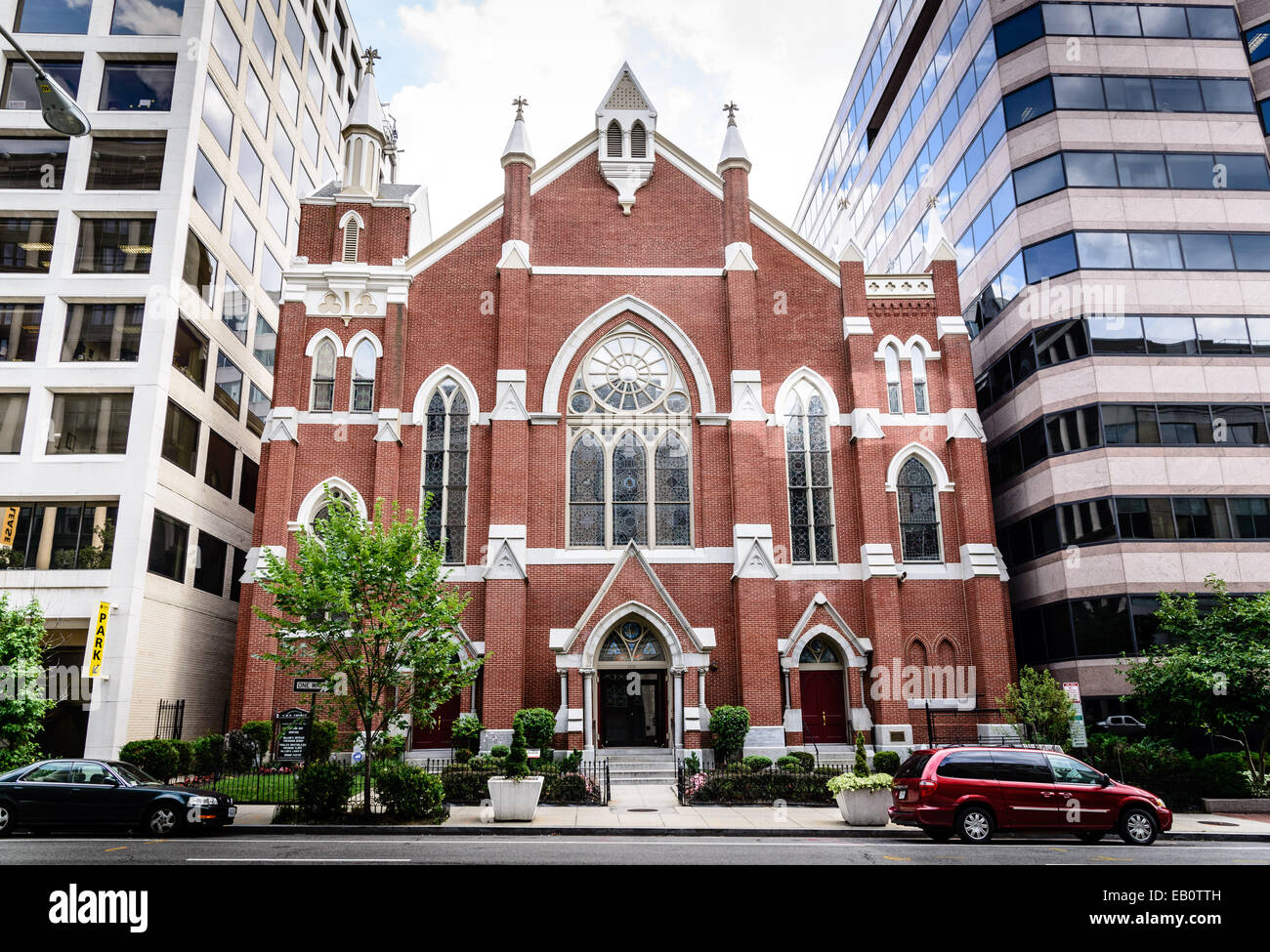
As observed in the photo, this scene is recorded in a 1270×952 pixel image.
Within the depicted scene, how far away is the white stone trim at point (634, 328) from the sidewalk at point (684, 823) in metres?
13.7

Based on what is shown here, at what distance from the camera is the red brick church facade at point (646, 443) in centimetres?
2669

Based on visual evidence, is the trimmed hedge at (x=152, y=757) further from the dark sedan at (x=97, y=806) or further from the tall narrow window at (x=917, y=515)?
the tall narrow window at (x=917, y=515)

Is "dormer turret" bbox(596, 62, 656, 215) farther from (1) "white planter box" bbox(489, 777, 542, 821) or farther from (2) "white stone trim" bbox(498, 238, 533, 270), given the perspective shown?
(1) "white planter box" bbox(489, 777, 542, 821)

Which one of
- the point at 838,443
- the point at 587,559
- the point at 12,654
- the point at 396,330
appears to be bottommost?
the point at 12,654

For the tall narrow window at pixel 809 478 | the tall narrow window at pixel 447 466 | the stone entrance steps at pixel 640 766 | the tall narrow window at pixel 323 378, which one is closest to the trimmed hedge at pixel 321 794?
the stone entrance steps at pixel 640 766

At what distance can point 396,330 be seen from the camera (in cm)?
2897

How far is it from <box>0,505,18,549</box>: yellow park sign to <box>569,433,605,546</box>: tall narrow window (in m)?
16.4

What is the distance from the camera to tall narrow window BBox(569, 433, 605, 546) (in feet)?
93.2

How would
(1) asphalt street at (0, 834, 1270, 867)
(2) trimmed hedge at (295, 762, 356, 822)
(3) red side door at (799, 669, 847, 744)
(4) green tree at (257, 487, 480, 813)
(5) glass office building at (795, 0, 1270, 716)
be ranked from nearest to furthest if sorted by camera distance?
(1) asphalt street at (0, 834, 1270, 867) < (2) trimmed hedge at (295, 762, 356, 822) < (4) green tree at (257, 487, 480, 813) < (5) glass office building at (795, 0, 1270, 716) < (3) red side door at (799, 669, 847, 744)

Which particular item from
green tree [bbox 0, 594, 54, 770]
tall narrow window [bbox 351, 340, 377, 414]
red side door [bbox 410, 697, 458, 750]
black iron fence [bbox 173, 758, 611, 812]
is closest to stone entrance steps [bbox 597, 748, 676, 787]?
black iron fence [bbox 173, 758, 611, 812]
